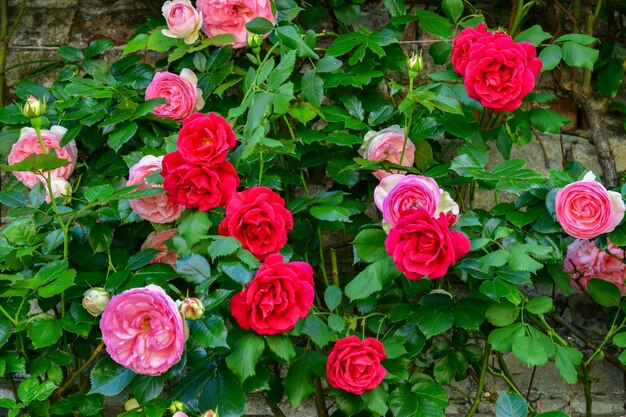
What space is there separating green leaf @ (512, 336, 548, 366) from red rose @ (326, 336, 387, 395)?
26 cm

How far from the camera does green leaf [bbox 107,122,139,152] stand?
1904mm

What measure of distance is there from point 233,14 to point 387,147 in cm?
45

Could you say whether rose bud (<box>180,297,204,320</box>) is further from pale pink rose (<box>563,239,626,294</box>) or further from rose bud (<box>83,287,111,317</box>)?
pale pink rose (<box>563,239,626,294</box>)

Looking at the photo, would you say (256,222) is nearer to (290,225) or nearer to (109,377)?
(290,225)

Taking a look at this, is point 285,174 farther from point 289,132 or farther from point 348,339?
point 348,339

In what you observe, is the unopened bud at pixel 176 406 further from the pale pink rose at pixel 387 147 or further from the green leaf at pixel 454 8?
the green leaf at pixel 454 8

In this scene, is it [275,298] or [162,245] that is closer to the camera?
[275,298]

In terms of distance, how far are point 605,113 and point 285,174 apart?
93cm

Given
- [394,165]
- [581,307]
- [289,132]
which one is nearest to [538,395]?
[581,307]

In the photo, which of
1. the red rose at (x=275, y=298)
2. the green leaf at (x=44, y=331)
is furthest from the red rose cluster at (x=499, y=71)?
the green leaf at (x=44, y=331)

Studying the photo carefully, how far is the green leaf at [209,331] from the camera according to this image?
4.99 feet

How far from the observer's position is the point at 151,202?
1.73 m

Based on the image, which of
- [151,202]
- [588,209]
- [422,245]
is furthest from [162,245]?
[588,209]

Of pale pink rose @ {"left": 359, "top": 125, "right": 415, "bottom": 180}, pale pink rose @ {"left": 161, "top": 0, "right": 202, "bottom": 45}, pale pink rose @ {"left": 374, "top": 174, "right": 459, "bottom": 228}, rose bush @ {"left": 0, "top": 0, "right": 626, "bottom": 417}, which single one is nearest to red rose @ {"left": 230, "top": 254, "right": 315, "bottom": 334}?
rose bush @ {"left": 0, "top": 0, "right": 626, "bottom": 417}
